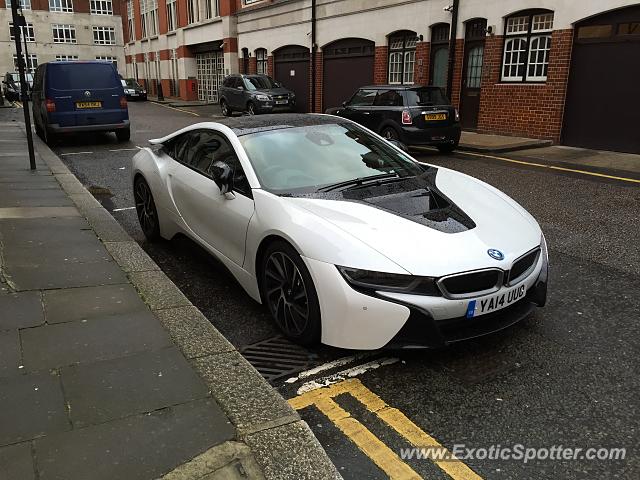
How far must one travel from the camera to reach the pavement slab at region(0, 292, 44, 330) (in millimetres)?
3654

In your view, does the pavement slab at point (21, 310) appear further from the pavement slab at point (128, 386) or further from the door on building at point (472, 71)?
the door on building at point (472, 71)

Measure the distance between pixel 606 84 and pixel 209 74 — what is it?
2806cm


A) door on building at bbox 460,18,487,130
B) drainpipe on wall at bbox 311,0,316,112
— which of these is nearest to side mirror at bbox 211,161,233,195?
door on building at bbox 460,18,487,130

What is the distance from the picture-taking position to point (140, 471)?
229 centimetres

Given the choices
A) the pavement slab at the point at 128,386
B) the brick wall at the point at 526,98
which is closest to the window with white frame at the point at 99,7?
the brick wall at the point at 526,98

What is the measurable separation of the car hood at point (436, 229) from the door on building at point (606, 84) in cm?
1062

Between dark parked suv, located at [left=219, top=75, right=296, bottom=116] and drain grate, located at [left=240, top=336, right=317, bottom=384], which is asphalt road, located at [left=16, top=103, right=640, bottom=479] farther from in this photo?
dark parked suv, located at [left=219, top=75, right=296, bottom=116]

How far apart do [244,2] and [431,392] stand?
31290 mm

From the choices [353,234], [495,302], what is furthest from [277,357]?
[495,302]

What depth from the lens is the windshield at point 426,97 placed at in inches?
486

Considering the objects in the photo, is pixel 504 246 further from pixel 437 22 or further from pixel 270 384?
pixel 437 22

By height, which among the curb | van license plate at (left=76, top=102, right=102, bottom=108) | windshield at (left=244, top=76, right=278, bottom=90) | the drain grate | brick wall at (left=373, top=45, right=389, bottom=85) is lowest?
the drain grate

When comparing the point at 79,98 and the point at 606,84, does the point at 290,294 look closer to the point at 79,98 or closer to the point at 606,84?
the point at 606,84

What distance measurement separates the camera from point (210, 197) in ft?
14.8
